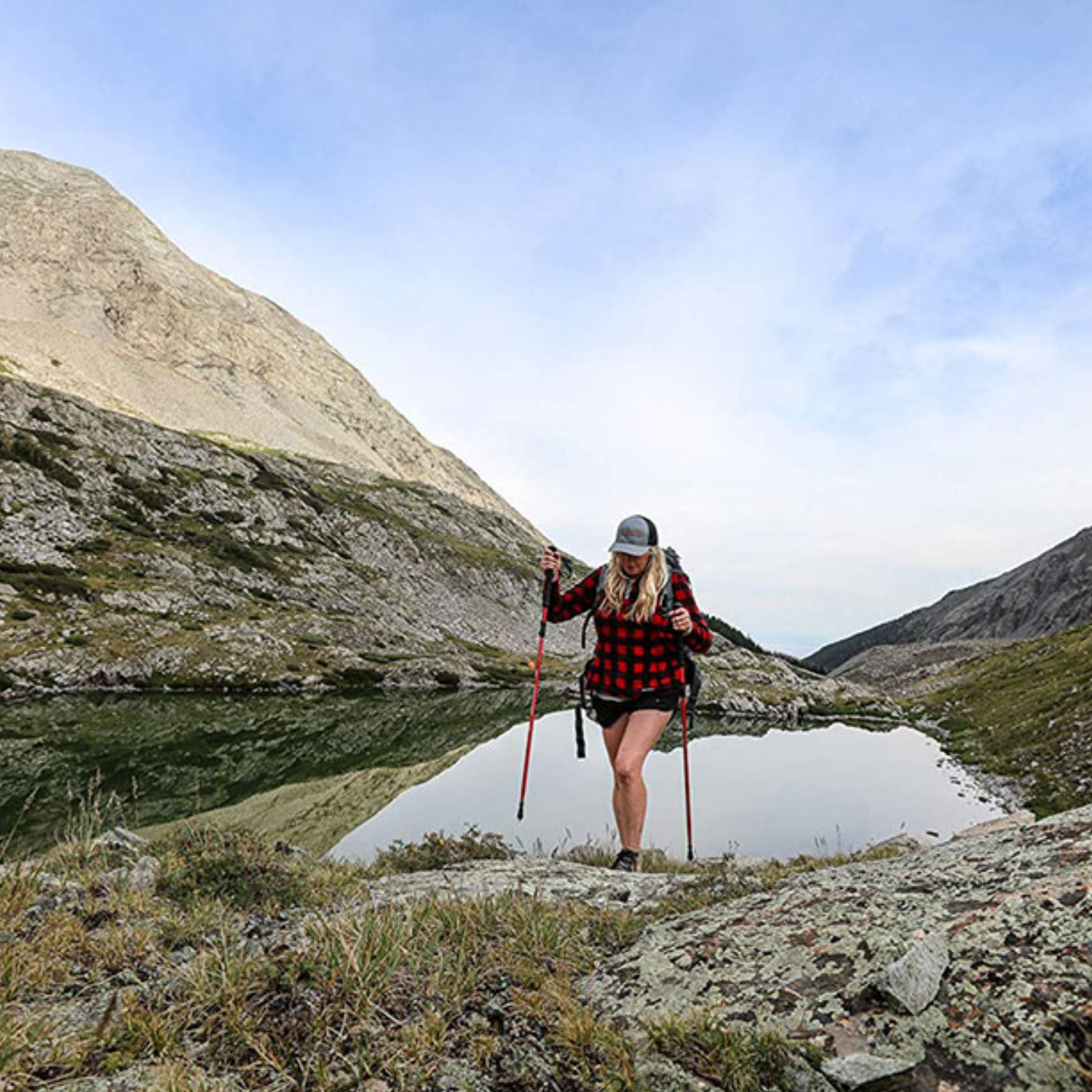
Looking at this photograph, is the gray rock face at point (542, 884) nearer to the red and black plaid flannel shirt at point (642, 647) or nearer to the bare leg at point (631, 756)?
the bare leg at point (631, 756)

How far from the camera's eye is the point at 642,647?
30.3ft

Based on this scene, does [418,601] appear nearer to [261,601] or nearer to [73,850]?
[261,601]

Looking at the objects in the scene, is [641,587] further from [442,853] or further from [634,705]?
[442,853]

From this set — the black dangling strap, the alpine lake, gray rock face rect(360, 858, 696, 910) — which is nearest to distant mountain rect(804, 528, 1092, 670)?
the alpine lake

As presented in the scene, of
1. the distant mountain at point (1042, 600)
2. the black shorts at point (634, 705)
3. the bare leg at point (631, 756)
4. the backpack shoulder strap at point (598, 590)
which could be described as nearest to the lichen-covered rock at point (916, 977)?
the bare leg at point (631, 756)

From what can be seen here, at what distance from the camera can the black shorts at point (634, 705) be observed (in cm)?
922

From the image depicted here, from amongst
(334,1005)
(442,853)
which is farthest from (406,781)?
(334,1005)

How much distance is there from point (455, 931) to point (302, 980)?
3.87 ft

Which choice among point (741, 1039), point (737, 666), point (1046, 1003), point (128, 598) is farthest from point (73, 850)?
point (737, 666)

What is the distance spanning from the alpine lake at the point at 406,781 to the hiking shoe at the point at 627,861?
262 cm

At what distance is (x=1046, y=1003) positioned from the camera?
11.2ft

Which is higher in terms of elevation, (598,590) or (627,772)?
(598,590)

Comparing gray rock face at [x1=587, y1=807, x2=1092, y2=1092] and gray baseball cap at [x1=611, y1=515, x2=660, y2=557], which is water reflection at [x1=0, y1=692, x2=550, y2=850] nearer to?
gray baseball cap at [x1=611, y1=515, x2=660, y2=557]

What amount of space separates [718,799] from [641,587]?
84.8 ft
